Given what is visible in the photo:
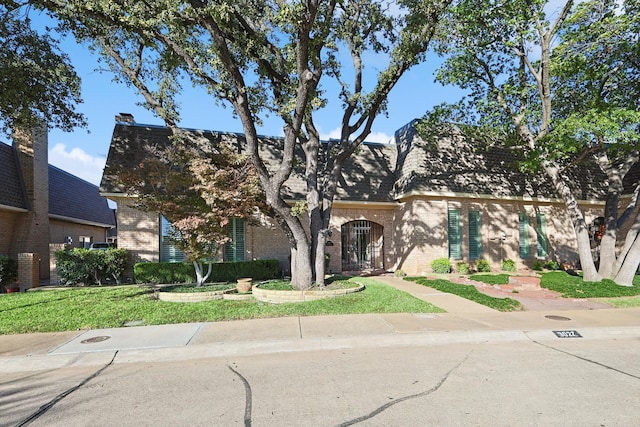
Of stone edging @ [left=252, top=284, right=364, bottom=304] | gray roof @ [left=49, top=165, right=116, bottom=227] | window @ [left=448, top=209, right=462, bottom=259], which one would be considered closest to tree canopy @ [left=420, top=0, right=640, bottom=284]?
window @ [left=448, top=209, right=462, bottom=259]

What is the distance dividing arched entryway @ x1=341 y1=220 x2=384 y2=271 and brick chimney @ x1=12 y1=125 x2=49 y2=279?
13.5m

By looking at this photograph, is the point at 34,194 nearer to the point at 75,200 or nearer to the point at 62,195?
the point at 62,195

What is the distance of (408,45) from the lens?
10.1m

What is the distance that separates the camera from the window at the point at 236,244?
14.9 metres

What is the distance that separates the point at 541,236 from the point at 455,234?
460cm

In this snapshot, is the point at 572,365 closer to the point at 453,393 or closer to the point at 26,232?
the point at 453,393

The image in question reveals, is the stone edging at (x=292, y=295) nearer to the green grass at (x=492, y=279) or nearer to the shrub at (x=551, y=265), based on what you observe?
the green grass at (x=492, y=279)

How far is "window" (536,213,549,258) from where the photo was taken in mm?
16938

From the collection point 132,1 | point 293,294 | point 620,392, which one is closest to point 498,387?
point 620,392

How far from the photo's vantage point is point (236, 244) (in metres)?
15.1

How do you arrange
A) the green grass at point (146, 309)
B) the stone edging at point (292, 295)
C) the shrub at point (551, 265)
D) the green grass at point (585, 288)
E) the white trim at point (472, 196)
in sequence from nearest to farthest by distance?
1. the green grass at point (146, 309)
2. the stone edging at point (292, 295)
3. the green grass at point (585, 288)
4. the white trim at point (472, 196)
5. the shrub at point (551, 265)

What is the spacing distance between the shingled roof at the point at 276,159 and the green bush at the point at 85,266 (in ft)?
7.53

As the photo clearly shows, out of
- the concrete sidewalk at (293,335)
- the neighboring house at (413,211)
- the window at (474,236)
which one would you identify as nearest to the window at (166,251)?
the neighboring house at (413,211)

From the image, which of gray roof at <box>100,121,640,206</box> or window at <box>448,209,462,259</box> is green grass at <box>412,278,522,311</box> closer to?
window at <box>448,209,462,259</box>
